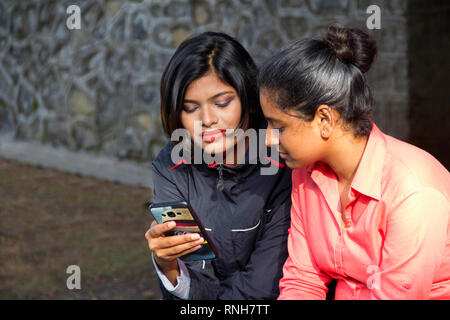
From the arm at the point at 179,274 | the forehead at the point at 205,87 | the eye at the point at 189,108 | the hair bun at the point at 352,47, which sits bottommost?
the arm at the point at 179,274

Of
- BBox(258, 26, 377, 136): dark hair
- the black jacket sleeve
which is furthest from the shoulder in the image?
the black jacket sleeve

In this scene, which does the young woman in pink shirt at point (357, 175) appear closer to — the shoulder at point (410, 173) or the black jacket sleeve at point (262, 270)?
the shoulder at point (410, 173)

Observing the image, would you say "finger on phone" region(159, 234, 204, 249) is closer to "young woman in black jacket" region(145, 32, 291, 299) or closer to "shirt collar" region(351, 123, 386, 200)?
"young woman in black jacket" region(145, 32, 291, 299)

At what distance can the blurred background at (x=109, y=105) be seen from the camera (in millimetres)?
3838

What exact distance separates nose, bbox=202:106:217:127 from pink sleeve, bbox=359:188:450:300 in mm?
760

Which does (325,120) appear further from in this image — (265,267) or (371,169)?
(265,267)

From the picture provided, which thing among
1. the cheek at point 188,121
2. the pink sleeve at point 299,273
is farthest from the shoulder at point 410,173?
the cheek at point 188,121

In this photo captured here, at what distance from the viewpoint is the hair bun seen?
173 cm

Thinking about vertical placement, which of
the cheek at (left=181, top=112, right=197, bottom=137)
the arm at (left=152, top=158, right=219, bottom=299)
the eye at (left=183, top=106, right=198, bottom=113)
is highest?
the eye at (left=183, top=106, right=198, bottom=113)

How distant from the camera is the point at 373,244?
174 centimetres

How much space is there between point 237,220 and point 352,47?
2.66 feet

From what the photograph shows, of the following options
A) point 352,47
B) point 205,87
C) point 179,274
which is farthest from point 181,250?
point 352,47

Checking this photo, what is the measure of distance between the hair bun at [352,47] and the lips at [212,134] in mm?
571
